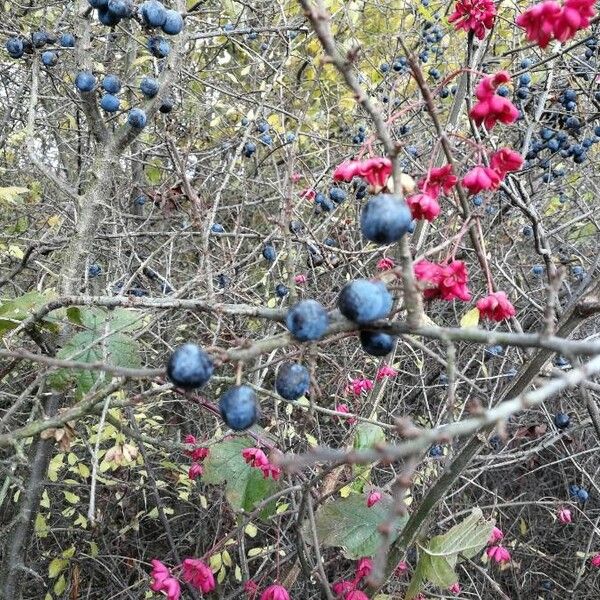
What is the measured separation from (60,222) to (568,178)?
3.57m

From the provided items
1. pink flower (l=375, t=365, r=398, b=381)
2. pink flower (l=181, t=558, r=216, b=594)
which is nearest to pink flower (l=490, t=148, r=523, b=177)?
pink flower (l=375, t=365, r=398, b=381)

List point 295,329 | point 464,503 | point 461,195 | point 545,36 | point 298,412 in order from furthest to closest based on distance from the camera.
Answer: point 464,503 < point 298,412 < point 461,195 < point 545,36 < point 295,329

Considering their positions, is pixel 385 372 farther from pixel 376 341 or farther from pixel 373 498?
pixel 376 341

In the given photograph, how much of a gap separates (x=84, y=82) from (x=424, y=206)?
140 cm

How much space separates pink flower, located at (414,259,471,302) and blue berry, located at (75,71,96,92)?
145 centimetres

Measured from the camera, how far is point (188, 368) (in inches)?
37.1

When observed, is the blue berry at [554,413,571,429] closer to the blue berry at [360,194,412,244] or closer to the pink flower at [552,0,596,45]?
the pink flower at [552,0,596,45]

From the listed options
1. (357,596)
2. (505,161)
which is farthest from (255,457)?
(505,161)

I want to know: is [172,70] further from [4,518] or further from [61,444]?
[4,518]

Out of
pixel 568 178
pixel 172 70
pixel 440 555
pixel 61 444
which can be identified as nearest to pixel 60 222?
pixel 172 70

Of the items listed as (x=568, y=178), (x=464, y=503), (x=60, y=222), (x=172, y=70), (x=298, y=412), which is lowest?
(x=464, y=503)

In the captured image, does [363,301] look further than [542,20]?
No

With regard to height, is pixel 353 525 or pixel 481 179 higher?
pixel 481 179

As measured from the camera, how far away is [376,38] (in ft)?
17.1
